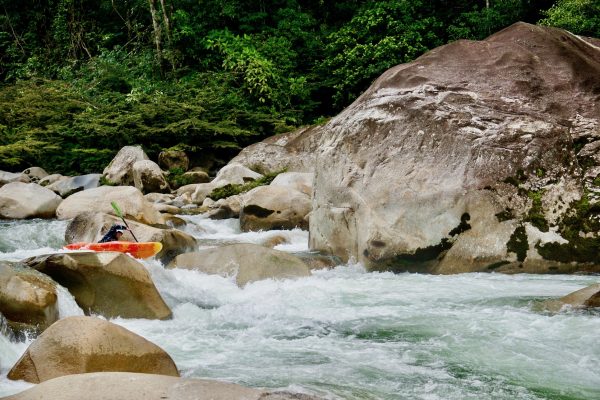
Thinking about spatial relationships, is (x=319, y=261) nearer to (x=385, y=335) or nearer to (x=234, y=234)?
(x=385, y=335)

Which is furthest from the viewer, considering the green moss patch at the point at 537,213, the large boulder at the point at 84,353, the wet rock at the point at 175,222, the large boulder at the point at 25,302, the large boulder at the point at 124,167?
the large boulder at the point at 124,167

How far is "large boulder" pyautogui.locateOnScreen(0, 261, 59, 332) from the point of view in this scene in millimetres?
4750

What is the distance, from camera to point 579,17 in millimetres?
14664

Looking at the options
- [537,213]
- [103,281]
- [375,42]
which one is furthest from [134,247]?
[375,42]

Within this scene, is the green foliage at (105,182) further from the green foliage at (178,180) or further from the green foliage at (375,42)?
the green foliage at (375,42)

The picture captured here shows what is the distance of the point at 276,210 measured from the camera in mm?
10406

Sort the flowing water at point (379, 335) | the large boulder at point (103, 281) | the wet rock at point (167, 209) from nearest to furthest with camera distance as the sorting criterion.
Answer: the flowing water at point (379, 335)
the large boulder at point (103, 281)
the wet rock at point (167, 209)

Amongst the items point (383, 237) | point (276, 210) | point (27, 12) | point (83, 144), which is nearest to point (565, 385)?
point (383, 237)

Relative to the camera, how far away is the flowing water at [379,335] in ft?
12.8

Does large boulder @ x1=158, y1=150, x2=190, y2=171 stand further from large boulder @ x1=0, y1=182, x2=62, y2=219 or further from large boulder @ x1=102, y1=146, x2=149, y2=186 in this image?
large boulder @ x1=0, y1=182, x2=62, y2=219

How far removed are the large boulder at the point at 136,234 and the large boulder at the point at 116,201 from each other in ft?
2.20

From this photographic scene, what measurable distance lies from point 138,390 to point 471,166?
5.56 meters

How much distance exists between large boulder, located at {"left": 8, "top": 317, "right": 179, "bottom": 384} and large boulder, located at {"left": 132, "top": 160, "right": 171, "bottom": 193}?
11627 millimetres


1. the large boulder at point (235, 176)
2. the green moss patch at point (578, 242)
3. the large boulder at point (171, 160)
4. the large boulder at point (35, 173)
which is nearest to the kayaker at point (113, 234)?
the green moss patch at point (578, 242)
